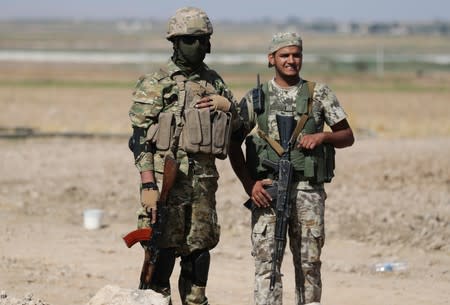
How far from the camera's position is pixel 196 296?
22.4 ft

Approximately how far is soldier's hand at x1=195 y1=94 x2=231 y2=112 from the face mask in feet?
0.73

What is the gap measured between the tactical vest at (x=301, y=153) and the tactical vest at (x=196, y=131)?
297 mm

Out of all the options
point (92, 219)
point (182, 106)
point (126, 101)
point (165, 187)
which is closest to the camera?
point (165, 187)

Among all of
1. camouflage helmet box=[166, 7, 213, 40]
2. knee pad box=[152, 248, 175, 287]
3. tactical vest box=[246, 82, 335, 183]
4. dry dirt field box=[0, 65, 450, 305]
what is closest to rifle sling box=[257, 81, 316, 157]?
tactical vest box=[246, 82, 335, 183]

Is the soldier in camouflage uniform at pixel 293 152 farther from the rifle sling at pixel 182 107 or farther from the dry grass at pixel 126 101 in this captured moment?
the dry grass at pixel 126 101

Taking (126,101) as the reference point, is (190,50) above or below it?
above

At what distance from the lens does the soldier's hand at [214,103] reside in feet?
21.7

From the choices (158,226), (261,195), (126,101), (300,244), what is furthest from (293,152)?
(126,101)

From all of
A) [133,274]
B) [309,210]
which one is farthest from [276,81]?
[133,274]

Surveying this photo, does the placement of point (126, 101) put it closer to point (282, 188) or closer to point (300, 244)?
point (300, 244)

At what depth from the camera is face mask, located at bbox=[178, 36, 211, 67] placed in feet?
21.8

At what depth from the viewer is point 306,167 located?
6.77 m

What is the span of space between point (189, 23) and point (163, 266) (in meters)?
1.39

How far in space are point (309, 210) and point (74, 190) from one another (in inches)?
318
